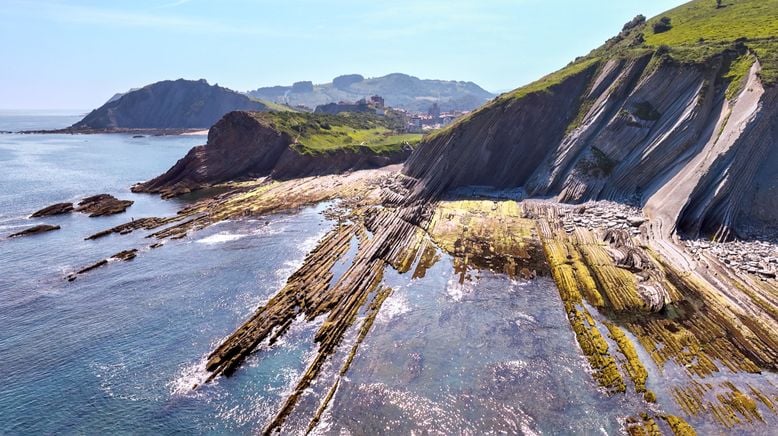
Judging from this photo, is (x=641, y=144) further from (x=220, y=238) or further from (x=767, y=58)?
(x=220, y=238)

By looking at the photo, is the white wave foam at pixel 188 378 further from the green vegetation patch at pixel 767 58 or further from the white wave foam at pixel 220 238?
the green vegetation patch at pixel 767 58

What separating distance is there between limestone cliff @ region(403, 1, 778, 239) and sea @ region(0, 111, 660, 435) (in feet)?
85.1

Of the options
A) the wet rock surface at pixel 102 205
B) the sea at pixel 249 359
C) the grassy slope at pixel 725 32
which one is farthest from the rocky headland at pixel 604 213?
the wet rock surface at pixel 102 205

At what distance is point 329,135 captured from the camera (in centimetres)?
11150

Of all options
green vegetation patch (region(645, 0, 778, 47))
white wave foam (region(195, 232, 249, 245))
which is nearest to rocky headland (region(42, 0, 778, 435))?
green vegetation patch (region(645, 0, 778, 47))

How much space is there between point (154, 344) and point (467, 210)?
44.4m

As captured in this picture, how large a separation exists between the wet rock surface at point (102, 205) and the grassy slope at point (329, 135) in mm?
37655

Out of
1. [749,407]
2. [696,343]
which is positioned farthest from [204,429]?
[696,343]

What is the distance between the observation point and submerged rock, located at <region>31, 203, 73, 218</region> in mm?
63000

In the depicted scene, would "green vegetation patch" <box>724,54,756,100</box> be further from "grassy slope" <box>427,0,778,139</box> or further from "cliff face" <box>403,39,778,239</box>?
"cliff face" <box>403,39,778,239</box>

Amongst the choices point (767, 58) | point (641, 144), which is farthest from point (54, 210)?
point (767, 58)

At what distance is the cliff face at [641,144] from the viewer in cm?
4672

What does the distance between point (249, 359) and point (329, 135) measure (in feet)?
291

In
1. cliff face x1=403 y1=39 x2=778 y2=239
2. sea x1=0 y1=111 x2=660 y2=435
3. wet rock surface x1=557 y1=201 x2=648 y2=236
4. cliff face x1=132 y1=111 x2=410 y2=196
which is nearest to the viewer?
sea x1=0 y1=111 x2=660 y2=435
